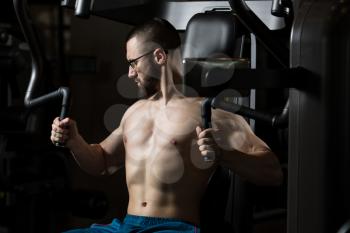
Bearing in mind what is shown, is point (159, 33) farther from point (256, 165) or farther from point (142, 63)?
point (256, 165)

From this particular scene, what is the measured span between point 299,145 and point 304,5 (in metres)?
0.29

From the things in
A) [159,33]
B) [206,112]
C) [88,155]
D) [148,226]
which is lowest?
[148,226]

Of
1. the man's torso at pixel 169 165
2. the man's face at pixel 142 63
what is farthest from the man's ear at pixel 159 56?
the man's torso at pixel 169 165

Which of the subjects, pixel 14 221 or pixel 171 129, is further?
pixel 14 221

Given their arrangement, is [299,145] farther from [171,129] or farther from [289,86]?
[171,129]

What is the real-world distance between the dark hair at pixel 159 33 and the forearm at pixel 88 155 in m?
0.34

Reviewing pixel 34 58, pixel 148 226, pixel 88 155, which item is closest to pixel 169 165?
pixel 148 226

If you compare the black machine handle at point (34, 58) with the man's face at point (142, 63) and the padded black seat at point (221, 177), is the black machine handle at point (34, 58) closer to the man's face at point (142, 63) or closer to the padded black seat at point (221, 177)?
the man's face at point (142, 63)

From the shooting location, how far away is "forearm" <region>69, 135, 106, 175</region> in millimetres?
1799

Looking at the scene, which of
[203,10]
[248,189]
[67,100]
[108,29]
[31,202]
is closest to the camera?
[67,100]

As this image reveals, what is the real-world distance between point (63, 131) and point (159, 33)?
0.37 metres

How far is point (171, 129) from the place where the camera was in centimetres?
171

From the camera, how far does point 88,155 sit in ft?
5.97

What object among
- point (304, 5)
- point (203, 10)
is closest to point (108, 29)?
point (203, 10)
